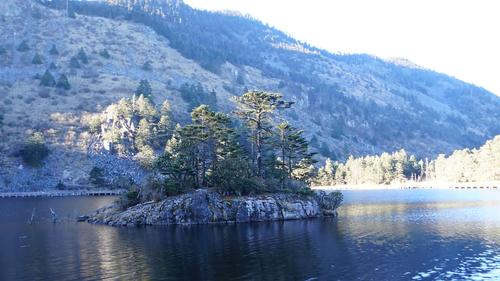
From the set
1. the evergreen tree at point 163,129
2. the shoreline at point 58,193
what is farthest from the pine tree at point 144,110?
the shoreline at point 58,193

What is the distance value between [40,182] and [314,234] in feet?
411

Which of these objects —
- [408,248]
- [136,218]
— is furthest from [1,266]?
[408,248]

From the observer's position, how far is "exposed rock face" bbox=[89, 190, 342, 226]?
85.1m

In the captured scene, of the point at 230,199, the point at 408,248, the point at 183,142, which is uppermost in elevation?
the point at 183,142

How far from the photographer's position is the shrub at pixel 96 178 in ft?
552

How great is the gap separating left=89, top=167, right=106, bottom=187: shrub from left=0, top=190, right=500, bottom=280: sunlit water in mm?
77867

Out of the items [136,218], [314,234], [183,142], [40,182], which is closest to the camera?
[314,234]

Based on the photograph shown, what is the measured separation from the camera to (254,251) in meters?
56.7

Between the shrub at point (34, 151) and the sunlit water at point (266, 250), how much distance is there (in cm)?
8347

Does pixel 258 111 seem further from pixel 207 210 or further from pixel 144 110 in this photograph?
pixel 144 110

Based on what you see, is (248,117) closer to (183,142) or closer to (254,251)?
→ (183,142)

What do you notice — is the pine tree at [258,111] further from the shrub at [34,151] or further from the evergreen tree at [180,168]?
the shrub at [34,151]

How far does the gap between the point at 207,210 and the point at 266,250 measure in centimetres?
2993

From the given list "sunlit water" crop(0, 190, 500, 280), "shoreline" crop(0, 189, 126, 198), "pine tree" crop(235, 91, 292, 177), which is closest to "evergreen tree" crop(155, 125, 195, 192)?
"sunlit water" crop(0, 190, 500, 280)
